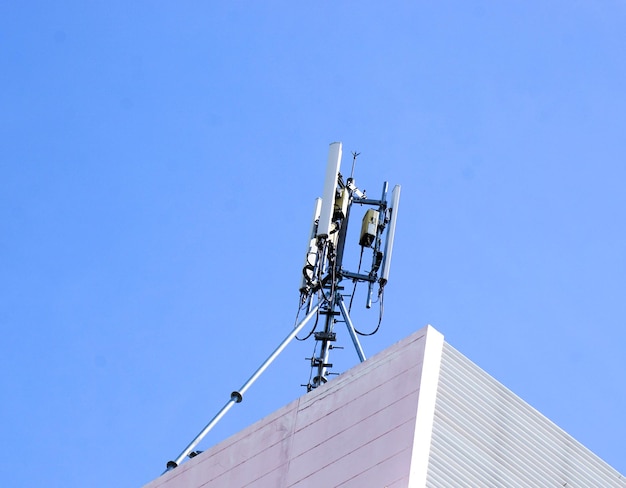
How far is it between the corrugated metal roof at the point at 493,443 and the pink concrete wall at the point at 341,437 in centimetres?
42

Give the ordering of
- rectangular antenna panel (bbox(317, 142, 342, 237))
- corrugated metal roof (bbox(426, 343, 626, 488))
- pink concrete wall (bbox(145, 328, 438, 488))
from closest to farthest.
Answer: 1. pink concrete wall (bbox(145, 328, 438, 488))
2. corrugated metal roof (bbox(426, 343, 626, 488))
3. rectangular antenna panel (bbox(317, 142, 342, 237))

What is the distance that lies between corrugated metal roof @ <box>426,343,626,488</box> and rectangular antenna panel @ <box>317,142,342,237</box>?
4.88 meters

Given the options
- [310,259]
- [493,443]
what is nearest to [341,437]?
[493,443]

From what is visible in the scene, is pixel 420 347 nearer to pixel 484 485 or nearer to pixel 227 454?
pixel 484 485

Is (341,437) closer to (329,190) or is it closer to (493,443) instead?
(493,443)

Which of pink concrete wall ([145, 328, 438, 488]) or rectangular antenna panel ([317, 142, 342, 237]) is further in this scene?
rectangular antenna panel ([317, 142, 342, 237])

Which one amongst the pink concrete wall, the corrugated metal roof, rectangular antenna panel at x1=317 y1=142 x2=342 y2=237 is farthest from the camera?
rectangular antenna panel at x1=317 y1=142 x2=342 y2=237

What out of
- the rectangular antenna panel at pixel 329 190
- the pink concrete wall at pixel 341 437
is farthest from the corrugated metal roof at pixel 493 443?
the rectangular antenna panel at pixel 329 190

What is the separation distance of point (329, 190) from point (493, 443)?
624 centimetres

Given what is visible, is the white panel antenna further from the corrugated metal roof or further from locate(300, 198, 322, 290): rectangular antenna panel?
the corrugated metal roof

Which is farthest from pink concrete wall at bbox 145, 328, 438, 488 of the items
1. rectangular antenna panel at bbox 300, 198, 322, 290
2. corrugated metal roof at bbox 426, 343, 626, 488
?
rectangular antenna panel at bbox 300, 198, 322, 290

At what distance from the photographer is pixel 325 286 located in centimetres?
2142

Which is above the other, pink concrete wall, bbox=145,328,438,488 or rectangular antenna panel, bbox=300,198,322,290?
rectangular antenna panel, bbox=300,198,322,290

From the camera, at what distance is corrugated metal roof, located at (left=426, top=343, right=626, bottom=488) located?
15266 millimetres
